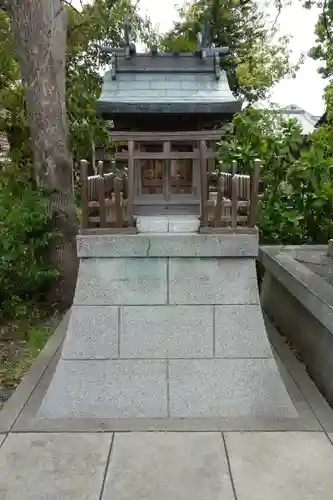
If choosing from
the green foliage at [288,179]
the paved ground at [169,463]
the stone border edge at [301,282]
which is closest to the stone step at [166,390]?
the paved ground at [169,463]

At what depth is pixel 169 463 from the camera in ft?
10.6

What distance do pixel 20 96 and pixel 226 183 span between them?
17.7 ft

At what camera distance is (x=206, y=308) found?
407 cm

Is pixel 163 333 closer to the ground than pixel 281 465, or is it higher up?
higher up

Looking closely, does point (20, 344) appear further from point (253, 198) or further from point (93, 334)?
point (253, 198)

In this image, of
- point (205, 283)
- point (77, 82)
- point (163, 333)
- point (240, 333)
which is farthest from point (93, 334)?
point (77, 82)

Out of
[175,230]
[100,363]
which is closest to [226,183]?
[175,230]

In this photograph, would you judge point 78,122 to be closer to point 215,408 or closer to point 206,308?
point 206,308

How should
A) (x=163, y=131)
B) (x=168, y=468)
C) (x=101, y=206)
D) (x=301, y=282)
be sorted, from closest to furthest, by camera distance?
(x=168, y=468) < (x=101, y=206) < (x=163, y=131) < (x=301, y=282)

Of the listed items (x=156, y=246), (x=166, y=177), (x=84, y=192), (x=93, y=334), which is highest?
(x=166, y=177)

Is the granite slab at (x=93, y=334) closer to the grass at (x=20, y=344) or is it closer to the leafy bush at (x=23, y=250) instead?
the grass at (x=20, y=344)

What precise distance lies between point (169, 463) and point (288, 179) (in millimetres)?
5006

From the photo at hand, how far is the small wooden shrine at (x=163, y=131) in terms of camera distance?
4.12 m

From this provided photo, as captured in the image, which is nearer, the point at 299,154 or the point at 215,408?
the point at 215,408
